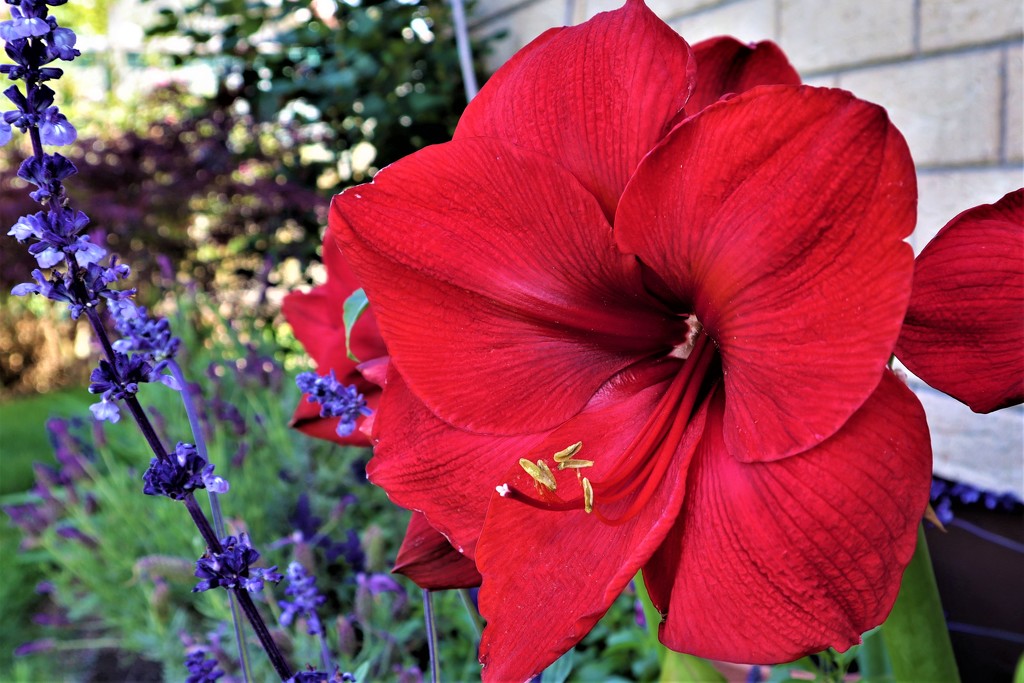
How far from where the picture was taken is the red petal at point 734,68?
425 millimetres

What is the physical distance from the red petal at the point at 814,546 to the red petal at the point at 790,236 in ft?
0.04

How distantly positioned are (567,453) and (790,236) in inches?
5.1

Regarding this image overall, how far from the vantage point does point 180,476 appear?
386 mm

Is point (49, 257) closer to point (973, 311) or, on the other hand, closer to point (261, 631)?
point (261, 631)

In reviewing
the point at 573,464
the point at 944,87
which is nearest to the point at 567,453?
the point at 573,464

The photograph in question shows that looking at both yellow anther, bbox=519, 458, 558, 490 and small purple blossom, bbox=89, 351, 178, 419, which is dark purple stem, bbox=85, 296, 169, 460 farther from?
yellow anther, bbox=519, 458, 558, 490

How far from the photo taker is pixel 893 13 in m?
1.31

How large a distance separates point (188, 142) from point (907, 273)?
2960mm

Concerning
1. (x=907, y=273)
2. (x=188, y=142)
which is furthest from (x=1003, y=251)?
(x=188, y=142)

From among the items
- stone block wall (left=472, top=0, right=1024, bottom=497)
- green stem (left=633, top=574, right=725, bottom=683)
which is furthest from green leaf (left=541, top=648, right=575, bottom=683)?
stone block wall (left=472, top=0, right=1024, bottom=497)

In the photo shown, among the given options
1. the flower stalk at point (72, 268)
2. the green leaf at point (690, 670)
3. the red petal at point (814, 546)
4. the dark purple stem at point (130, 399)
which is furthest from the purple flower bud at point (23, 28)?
the green leaf at point (690, 670)

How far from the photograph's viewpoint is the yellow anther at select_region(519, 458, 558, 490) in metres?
0.35

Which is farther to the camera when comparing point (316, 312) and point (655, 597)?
point (316, 312)

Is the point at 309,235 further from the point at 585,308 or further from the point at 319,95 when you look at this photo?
A: the point at 585,308
